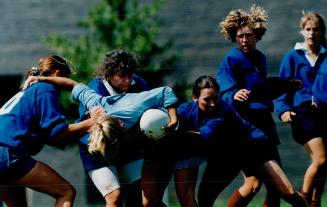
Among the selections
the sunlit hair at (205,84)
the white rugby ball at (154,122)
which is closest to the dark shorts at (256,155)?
the sunlit hair at (205,84)

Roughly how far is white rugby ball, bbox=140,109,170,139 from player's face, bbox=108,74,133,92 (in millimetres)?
156

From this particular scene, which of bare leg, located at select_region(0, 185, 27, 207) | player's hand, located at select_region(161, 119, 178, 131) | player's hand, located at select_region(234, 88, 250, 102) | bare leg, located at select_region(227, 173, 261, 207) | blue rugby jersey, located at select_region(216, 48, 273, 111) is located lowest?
bare leg, located at select_region(227, 173, 261, 207)

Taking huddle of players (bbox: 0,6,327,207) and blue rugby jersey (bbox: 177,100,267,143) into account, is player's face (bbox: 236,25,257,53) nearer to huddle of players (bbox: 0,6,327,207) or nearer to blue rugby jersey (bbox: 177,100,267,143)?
huddle of players (bbox: 0,6,327,207)

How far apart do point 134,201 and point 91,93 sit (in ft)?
1.73

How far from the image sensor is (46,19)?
591 cm

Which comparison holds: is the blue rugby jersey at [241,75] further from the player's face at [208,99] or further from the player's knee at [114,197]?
the player's knee at [114,197]

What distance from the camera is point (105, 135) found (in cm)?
422

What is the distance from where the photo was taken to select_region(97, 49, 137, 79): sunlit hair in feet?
14.3

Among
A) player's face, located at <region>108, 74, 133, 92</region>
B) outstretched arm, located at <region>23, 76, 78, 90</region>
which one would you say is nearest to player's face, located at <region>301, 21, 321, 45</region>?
player's face, located at <region>108, 74, 133, 92</region>

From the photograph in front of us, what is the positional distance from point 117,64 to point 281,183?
0.83m

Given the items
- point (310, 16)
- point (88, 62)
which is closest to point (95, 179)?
point (310, 16)

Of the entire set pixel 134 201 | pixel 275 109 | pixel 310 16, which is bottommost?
pixel 134 201

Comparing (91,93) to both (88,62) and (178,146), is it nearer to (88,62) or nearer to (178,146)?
(178,146)

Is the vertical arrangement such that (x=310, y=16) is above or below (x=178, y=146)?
above
